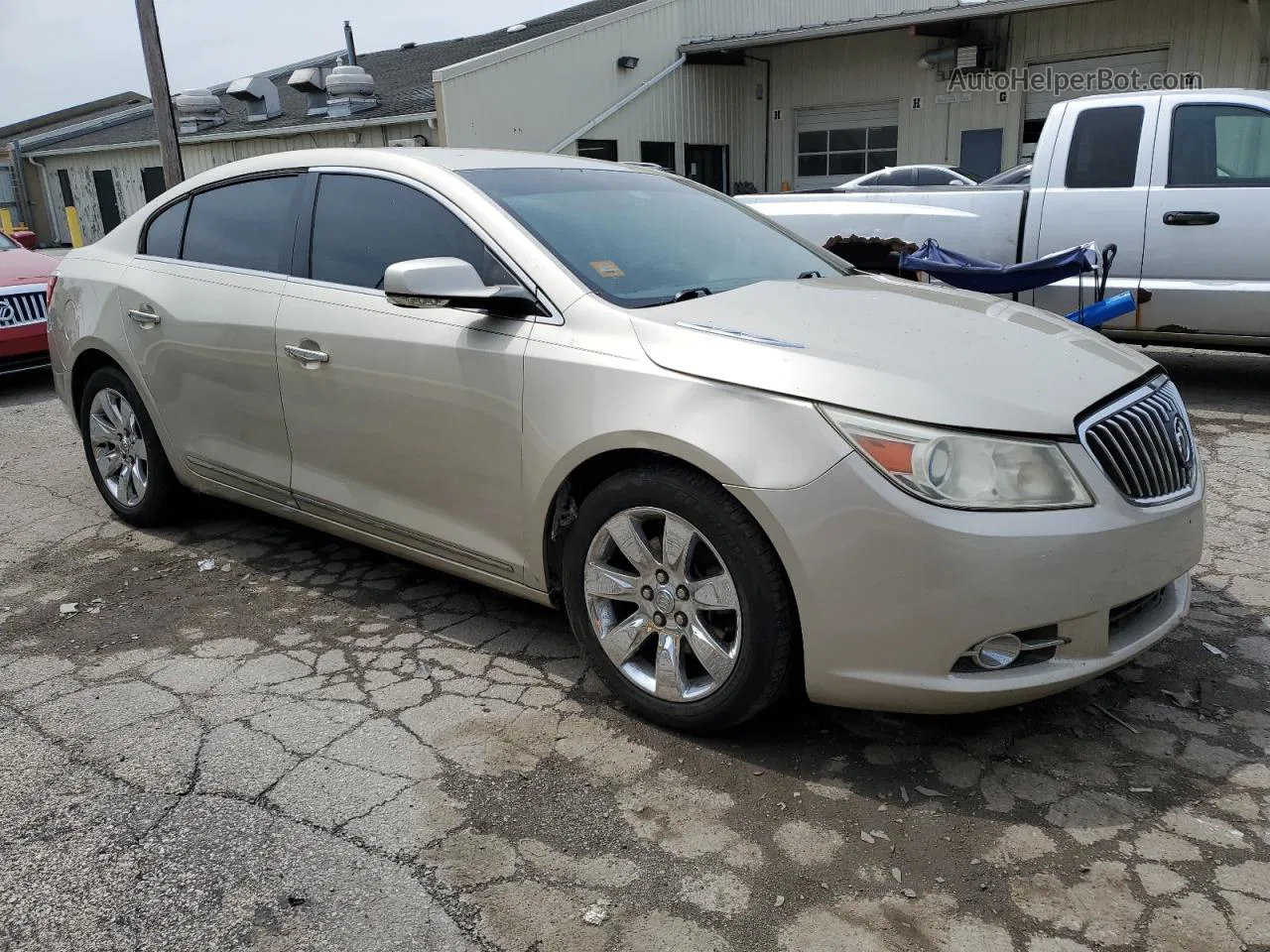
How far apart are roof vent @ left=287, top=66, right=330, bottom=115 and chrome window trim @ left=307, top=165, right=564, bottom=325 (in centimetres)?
1631

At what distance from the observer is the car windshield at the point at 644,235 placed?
310cm

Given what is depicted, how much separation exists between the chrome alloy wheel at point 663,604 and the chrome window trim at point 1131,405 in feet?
3.08

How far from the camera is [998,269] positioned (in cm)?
634

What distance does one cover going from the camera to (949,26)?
51.1ft

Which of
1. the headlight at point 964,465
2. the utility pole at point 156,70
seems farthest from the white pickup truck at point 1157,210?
the utility pole at point 156,70

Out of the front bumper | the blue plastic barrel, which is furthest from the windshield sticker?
the blue plastic barrel

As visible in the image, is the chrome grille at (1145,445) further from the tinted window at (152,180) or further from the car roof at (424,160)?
the tinted window at (152,180)

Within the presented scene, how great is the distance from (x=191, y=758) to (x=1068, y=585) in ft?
7.66

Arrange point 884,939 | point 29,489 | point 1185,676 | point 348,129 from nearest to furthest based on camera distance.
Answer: point 884,939
point 1185,676
point 29,489
point 348,129

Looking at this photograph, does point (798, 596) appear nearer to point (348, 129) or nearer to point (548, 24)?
point (348, 129)

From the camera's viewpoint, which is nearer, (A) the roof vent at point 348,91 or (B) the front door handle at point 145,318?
(B) the front door handle at point 145,318

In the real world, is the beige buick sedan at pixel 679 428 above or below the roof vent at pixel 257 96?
below

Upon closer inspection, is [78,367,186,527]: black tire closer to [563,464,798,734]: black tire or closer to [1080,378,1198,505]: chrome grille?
[563,464,798,734]: black tire

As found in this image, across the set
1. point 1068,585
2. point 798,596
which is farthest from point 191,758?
point 1068,585
